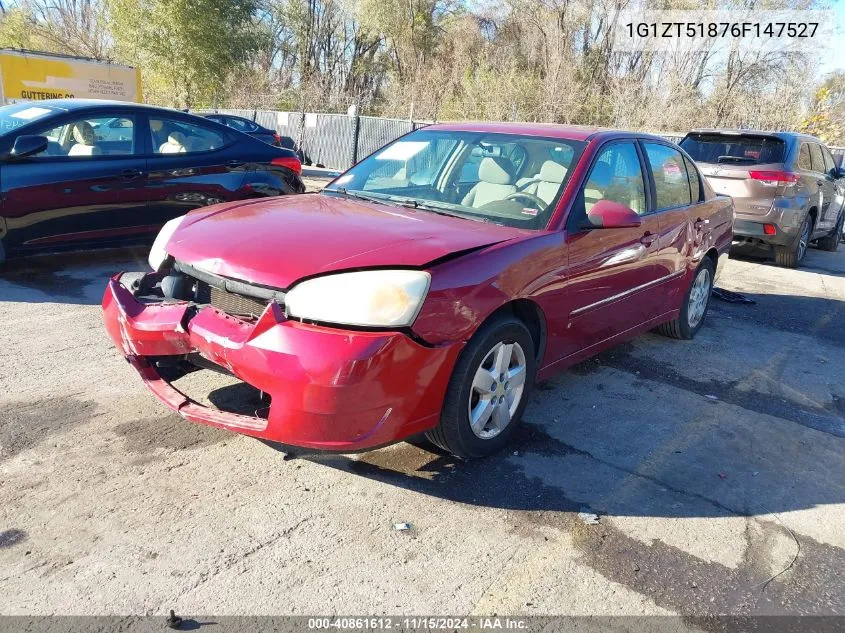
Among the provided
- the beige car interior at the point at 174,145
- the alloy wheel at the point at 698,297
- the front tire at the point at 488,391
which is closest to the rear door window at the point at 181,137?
the beige car interior at the point at 174,145

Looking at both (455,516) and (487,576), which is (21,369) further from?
(487,576)

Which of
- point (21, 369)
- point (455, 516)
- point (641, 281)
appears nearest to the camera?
point (455, 516)

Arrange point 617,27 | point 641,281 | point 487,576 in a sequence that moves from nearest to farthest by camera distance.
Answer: point 487,576
point 641,281
point 617,27

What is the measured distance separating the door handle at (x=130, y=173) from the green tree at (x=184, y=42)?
75.1 feet

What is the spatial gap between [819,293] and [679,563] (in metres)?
6.59

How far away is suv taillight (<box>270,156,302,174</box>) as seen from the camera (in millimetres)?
7313

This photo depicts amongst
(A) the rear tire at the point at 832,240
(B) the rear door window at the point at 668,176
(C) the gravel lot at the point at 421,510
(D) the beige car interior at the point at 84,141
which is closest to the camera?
(C) the gravel lot at the point at 421,510

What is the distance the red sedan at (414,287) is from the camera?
2.68 metres

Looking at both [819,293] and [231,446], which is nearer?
[231,446]

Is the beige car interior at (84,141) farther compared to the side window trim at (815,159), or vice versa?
the side window trim at (815,159)

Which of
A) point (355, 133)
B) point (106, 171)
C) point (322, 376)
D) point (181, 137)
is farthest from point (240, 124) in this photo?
point (322, 376)

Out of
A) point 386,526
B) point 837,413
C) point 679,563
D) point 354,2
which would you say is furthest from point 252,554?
point 354,2

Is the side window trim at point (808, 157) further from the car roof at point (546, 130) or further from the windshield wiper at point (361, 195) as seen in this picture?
the windshield wiper at point (361, 195)

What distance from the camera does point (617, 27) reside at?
25781 mm
